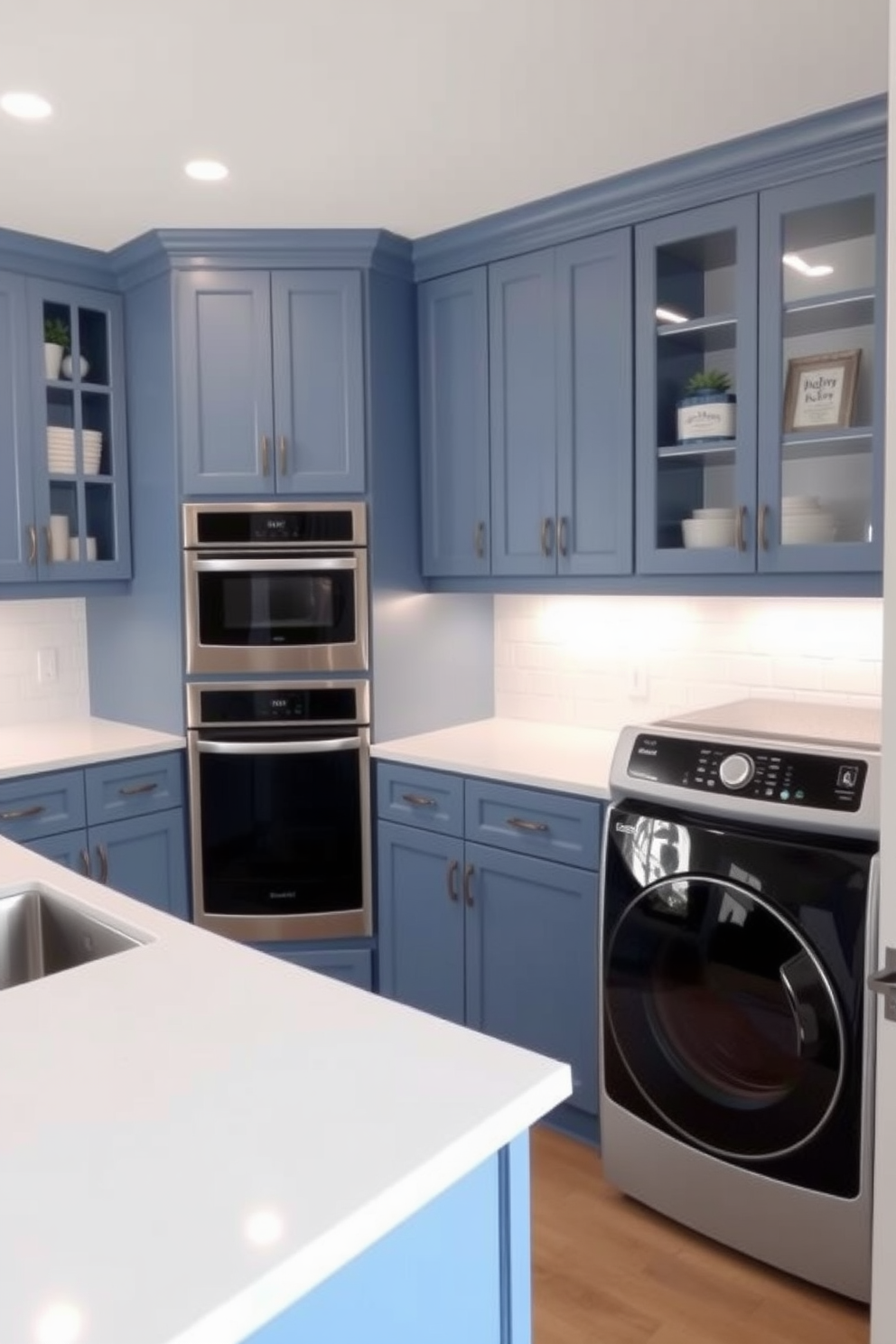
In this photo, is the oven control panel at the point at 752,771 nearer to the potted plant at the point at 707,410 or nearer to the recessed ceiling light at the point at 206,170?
the potted plant at the point at 707,410

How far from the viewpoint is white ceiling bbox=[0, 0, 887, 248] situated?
1.93 metres

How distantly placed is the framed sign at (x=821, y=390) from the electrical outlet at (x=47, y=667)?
2416mm

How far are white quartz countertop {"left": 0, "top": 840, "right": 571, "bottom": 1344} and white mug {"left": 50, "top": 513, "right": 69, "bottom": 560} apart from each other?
7.04ft

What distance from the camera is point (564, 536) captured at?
9.84 feet

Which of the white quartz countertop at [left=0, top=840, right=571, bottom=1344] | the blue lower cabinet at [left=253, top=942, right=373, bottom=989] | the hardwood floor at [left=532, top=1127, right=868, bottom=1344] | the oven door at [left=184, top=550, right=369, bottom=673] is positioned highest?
the oven door at [left=184, top=550, right=369, bottom=673]

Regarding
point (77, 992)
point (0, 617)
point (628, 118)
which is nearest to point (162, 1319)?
point (77, 992)

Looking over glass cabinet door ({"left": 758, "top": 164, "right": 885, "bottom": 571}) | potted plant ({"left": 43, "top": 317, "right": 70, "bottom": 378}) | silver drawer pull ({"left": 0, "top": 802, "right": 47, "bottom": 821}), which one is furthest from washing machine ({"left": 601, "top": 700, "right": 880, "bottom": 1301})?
potted plant ({"left": 43, "top": 317, "right": 70, "bottom": 378})

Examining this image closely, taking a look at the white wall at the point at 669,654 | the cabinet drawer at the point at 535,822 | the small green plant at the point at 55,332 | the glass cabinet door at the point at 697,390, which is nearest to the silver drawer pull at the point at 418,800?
the cabinet drawer at the point at 535,822

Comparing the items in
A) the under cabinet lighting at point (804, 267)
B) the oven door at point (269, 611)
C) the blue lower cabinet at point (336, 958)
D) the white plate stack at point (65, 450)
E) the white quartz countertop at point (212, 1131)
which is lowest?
the blue lower cabinet at point (336, 958)

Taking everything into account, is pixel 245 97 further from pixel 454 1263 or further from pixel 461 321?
pixel 454 1263

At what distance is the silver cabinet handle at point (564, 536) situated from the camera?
299 centimetres

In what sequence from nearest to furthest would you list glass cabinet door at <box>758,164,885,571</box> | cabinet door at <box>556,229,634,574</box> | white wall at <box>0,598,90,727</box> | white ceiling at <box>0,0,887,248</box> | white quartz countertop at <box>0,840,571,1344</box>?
1. white quartz countertop at <box>0,840,571,1344</box>
2. white ceiling at <box>0,0,887,248</box>
3. glass cabinet door at <box>758,164,885,571</box>
4. cabinet door at <box>556,229,634,574</box>
5. white wall at <box>0,598,90,727</box>

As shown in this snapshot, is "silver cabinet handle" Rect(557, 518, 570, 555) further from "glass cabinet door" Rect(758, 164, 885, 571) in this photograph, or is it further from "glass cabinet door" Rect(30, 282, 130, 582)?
"glass cabinet door" Rect(30, 282, 130, 582)

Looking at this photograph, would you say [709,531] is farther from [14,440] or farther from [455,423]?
[14,440]
